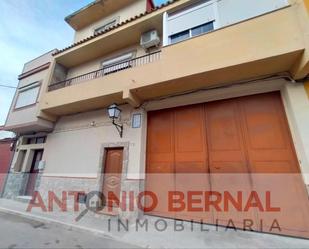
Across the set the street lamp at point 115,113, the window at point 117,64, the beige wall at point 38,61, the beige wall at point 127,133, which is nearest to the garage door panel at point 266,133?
the beige wall at point 127,133

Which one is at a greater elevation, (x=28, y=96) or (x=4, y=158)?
(x=28, y=96)

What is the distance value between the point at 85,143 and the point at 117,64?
4.00 m

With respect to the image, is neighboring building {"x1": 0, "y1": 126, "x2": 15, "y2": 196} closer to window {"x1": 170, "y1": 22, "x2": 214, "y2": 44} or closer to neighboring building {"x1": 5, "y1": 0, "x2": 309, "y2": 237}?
neighboring building {"x1": 5, "y1": 0, "x2": 309, "y2": 237}

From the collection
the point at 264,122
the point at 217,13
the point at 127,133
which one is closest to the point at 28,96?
the point at 127,133

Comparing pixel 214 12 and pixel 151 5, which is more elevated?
pixel 151 5

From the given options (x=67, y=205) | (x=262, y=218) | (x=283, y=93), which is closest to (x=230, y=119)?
(x=283, y=93)

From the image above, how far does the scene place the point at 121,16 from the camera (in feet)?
31.2

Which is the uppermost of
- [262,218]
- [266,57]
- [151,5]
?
[151,5]

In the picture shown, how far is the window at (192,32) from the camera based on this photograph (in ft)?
17.0

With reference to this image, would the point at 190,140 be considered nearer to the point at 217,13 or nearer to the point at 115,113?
the point at 115,113

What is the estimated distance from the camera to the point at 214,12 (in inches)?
201

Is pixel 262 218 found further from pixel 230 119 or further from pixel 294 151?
pixel 230 119

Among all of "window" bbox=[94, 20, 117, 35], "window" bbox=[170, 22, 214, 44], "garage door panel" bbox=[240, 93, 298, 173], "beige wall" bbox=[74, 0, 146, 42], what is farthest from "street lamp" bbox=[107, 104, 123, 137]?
"window" bbox=[94, 20, 117, 35]

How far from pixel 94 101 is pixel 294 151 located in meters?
6.96
